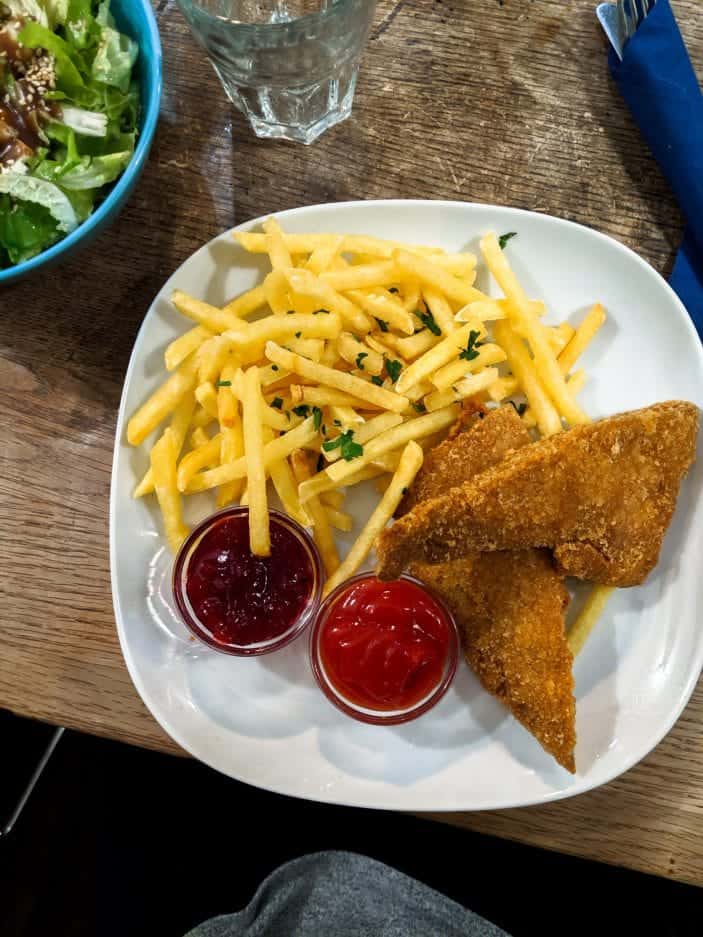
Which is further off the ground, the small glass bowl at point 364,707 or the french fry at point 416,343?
the french fry at point 416,343

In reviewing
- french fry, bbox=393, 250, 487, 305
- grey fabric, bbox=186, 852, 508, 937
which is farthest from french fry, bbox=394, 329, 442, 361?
grey fabric, bbox=186, 852, 508, 937

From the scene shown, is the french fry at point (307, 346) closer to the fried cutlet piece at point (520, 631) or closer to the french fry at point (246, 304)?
the french fry at point (246, 304)

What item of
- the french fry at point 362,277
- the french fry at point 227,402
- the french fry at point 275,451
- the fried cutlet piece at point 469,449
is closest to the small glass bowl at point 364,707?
the fried cutlet piece at point 469,449

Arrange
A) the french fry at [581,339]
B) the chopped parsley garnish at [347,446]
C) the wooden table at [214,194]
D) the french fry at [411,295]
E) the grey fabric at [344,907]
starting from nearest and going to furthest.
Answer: the chopped parsley garnish at [347,446]
the french fry at [411,295]
the french fry at [581,339]
the wooden table at [214,194]
the grey fabric at [344,907]

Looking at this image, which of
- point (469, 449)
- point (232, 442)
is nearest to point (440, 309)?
point (469, 449)

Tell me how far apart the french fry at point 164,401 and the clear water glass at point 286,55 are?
74 centimetres

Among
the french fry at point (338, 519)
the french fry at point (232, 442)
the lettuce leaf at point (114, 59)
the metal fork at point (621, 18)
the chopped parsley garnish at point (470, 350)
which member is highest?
the metal fork at point (621, 18)

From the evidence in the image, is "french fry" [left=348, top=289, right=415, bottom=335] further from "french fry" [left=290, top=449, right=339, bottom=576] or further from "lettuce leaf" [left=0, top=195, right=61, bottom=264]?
"lettuce leaf" [left=0, top=195, right=61, bottom=264]

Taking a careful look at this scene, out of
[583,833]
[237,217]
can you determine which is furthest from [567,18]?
[583,833]

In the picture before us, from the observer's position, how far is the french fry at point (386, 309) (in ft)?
6.49

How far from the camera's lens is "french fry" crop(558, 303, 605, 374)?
2.16 m

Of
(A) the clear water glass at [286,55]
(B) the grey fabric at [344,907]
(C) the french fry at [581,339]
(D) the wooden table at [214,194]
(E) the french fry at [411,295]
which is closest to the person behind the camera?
(A) the clear water glass at [286,55]

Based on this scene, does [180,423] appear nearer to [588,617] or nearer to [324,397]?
[324,397]

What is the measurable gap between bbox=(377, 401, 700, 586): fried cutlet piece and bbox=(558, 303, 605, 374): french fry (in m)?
0.23
